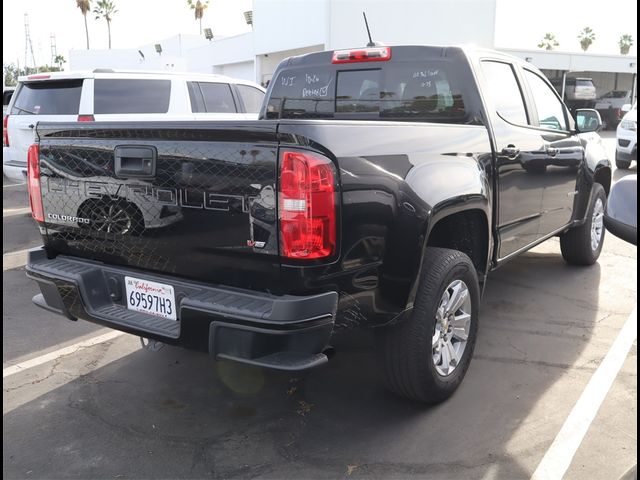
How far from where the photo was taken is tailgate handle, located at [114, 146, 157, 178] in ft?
8.87

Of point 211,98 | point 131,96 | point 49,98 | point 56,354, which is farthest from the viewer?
point 211,98

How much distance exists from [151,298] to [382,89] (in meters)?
2.21

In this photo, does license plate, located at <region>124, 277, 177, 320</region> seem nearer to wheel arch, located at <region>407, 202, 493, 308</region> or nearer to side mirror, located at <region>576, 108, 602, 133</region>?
wheel arch, located at <region>407, 202, 493, 308</region>

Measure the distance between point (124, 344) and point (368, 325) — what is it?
218 centimetres

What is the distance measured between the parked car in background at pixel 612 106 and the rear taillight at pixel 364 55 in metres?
27.2

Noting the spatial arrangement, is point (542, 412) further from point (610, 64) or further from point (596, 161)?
point (610, 64)

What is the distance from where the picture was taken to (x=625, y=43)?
57.7 m

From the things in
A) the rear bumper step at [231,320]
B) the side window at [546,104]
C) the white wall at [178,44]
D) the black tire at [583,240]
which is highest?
the white wall at [178,44]

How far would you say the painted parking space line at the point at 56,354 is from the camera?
3.77 meters

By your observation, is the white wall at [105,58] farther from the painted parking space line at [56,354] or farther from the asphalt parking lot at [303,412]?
the asphalt parking lot at [303,412]

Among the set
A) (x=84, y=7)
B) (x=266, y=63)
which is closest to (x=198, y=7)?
(x=84, y=7)

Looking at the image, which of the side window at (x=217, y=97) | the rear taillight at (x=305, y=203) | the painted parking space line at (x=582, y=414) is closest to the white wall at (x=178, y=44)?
the side window at (x=217, y=97)

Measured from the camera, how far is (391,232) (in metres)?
2.68

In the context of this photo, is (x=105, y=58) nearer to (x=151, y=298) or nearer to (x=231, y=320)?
(x=151, y=298)
